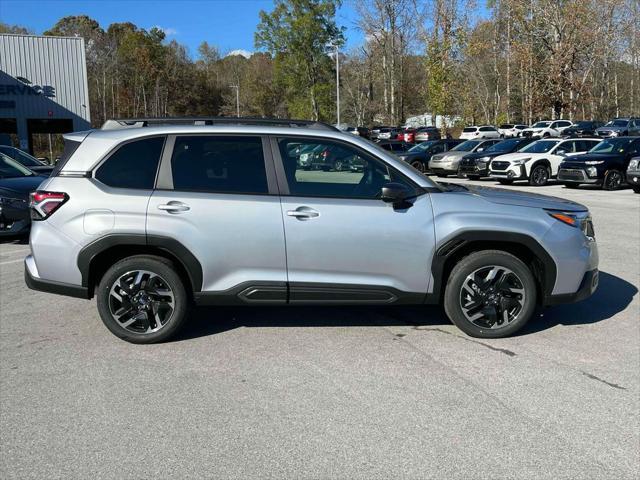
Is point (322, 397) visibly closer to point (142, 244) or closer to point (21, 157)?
point (142, 244)

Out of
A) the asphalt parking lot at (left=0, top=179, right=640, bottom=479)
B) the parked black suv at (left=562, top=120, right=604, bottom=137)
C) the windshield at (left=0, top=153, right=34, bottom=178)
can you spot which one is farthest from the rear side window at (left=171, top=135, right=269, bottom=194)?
the parked black suv at (left=562, top=120, right=604, bottom=137)

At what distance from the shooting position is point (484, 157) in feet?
76.3

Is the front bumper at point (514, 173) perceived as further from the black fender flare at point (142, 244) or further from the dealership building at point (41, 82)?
the dealership building at point (41, 82)

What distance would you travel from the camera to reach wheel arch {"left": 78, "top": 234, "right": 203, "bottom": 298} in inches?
187

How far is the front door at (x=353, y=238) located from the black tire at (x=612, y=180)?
16.3 metres

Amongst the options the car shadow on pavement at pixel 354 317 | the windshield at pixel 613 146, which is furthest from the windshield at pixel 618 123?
the car shadow on pavement at pixel 354 317

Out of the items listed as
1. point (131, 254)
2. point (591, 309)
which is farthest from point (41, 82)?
point (591, 309)

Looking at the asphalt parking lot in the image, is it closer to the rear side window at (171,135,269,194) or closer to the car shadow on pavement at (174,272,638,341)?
the car shadow on pavement at (174,272,638,341)

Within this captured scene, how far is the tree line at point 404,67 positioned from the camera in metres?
49.8

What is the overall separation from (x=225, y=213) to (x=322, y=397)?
65.6 inches

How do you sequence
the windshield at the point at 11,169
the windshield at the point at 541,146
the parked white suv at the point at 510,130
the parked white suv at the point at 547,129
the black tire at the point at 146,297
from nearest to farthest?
the black tire at the point at 146,297
the windshield at the point at 11,169
the windshield at the point at 541,146
the parked white suv at the point at 547,129
the parked white suv at the point at 510,130

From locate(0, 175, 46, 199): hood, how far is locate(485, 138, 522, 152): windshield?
18.4 m

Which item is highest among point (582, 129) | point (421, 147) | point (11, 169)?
point (582, 129)

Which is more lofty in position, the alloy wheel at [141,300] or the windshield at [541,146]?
the windshield at [541,146]
